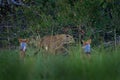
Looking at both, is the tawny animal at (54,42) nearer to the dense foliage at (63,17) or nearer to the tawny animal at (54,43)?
the tawny animal at (54,43)

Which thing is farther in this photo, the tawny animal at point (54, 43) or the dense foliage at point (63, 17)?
the dense foliage at point (63, 17)

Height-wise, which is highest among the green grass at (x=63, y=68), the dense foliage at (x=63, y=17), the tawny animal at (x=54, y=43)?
the dense foliage at (x=63, y=17)

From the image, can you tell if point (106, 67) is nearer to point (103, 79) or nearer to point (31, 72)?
point (103, 79)

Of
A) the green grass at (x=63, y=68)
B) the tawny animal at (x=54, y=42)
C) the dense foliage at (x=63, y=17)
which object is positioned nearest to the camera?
the green grass at (x=63, y=68)

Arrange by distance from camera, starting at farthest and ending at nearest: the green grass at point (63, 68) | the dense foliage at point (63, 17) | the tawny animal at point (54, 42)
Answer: the dense foliage at point (63, 17)
the tawny animal at point (54, 42)
the green grass at point (63, 68)

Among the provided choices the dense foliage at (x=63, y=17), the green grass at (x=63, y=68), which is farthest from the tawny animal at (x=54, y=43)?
the green grass at (x=63, y=68)

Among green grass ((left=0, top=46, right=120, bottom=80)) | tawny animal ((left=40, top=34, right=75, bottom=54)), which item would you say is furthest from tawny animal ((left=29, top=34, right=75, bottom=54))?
green grass ((left=0, top=46, right=120, bottom=80))

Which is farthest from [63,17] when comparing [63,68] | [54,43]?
[63,68]

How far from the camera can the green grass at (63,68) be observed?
5.23 meters

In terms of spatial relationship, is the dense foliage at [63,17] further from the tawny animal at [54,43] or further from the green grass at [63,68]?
the green grass at [63,68]

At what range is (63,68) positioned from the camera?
5.47 meters

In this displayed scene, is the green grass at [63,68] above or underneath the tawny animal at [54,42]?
underneath

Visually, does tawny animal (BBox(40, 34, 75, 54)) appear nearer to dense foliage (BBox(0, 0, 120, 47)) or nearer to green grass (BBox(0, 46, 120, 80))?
dense foliage (BBox(0, 0, 120, 47))

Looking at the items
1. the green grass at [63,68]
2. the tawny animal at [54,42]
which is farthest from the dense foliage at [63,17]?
the green grass at [63,68]
